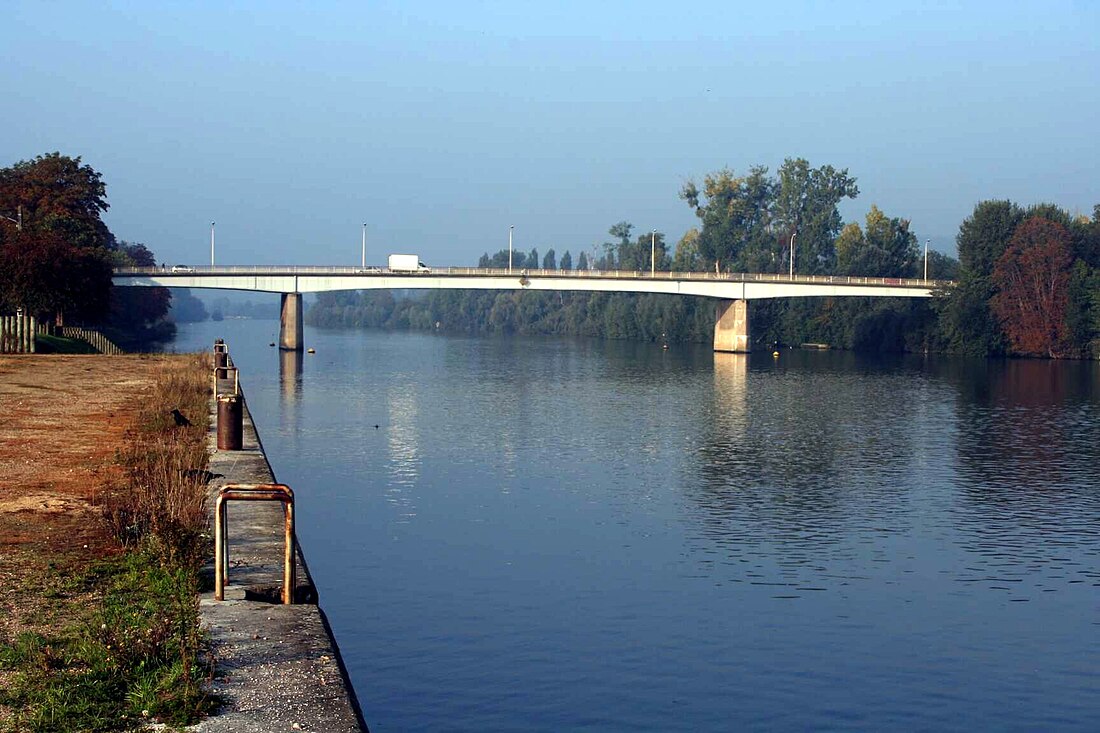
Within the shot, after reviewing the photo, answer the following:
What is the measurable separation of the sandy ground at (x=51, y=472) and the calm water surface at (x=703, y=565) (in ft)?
14.9

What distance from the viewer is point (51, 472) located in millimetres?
24984

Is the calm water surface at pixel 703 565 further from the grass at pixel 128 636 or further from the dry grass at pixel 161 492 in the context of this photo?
the grass at pixel 128 636

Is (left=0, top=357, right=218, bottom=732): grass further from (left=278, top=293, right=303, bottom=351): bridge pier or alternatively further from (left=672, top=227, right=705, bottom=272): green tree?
(left=672, top=227, right=705, bottom=272): green tree

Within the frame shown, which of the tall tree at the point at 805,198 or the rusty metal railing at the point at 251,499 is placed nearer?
the rusty metal railing at the point at 251,499

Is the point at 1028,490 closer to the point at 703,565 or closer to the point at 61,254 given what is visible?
the point at 703,565

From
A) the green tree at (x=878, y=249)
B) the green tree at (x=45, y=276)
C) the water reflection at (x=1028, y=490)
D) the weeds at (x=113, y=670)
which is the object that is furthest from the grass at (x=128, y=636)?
the green tree at (x=878, y=249)

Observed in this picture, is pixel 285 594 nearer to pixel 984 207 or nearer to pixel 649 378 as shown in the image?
pixel 649 378

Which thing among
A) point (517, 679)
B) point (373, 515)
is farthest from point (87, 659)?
point (373, 515)

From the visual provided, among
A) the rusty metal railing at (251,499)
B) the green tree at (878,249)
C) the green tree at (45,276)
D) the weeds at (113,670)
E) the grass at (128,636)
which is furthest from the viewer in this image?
the green tree at (878,249)

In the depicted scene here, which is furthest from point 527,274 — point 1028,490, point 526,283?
point 1028,490

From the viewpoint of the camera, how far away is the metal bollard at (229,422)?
1144 inches

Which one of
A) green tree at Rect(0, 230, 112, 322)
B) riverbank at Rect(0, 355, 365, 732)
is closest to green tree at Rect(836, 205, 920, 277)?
green tree at Rect(0, 230, 112, 322)

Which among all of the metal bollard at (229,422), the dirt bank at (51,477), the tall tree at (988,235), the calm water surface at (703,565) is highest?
the tall tree at (988,235)

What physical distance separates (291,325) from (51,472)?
338ft
